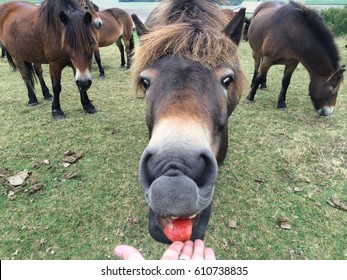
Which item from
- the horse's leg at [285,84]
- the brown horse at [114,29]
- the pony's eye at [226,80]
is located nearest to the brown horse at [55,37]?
the brown horse at [114,29]

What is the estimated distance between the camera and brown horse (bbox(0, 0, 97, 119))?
468cm

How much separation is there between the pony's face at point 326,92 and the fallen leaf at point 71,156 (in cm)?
495

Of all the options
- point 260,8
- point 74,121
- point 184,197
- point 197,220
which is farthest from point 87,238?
point 260,8

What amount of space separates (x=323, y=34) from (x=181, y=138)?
17.1 ft

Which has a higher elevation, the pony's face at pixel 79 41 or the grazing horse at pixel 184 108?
the grazing horse at pixel 184 108

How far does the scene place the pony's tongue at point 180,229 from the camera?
169 cm

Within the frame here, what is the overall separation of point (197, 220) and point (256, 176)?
2.38 metres

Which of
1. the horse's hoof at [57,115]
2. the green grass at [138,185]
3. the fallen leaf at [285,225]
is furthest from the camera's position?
the horse's hoof at [57,115]

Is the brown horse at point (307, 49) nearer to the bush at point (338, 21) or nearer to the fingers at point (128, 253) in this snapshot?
the fingers at point (128, 253)

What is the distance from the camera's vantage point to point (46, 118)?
5.82m

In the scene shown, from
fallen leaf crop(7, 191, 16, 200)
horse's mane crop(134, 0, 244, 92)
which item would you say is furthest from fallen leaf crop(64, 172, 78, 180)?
horse's mane crop(134, 0, 244, 92)

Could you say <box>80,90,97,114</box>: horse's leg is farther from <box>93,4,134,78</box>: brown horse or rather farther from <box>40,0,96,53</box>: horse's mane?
<box>93,4,134,78</box>: brown horse

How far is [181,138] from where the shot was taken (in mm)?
1534
